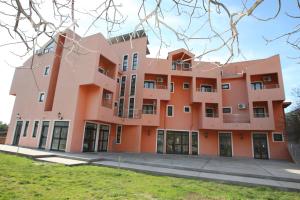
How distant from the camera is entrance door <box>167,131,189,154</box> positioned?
58.6 feet

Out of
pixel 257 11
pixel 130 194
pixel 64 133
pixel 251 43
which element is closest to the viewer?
pixel 257 11

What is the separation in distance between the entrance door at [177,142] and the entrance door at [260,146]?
228 inches

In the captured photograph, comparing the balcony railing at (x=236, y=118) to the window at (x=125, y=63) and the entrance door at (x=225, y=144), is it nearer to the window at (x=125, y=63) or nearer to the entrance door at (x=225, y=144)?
the entrance door at (x=225, y=144)

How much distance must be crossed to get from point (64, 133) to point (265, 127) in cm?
1532

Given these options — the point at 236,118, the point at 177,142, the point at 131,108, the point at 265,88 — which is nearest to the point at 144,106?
the point at 131,108

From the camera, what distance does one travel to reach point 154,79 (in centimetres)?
1903

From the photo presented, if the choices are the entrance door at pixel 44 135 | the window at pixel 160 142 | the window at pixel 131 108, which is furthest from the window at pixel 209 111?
the entrance door at pixel 44 135

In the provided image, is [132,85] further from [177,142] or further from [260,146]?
[260,146]

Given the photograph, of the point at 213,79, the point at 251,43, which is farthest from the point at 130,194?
the point at 213,79

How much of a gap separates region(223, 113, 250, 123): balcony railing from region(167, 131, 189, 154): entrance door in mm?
3747

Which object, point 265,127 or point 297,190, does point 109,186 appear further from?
point 265,127

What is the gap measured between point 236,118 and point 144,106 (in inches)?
329

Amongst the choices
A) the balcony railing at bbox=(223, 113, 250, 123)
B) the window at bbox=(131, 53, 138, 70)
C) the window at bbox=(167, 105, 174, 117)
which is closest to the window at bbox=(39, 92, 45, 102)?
Result: the window at bbox=(131, 53, 138, 70)

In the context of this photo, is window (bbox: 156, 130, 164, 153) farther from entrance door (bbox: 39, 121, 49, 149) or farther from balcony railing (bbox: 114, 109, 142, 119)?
entrance door (bbox: 39, 121, 49, 149)
